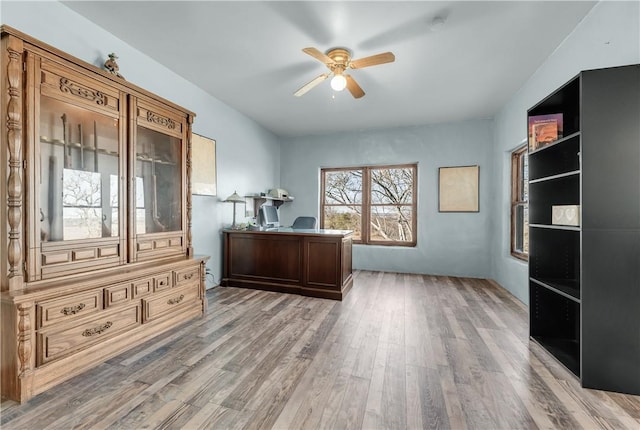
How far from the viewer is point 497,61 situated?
A: 3.09m

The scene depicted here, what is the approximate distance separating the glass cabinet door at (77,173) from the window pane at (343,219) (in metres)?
4.25

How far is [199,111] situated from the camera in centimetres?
388

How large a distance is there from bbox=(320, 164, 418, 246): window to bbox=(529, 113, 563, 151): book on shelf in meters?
3.02

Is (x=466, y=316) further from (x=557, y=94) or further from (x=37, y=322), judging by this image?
(x=37, y=322)

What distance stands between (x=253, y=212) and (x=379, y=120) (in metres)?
2.89

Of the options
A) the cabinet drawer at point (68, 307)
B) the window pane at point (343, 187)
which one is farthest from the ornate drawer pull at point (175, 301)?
the window pane at point (343, 187)

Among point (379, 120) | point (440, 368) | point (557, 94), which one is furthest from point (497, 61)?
point (440, 368)

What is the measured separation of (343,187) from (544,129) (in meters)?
3.96

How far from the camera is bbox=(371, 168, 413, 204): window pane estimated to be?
→ 5.60m

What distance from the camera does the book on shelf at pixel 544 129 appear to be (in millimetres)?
2318

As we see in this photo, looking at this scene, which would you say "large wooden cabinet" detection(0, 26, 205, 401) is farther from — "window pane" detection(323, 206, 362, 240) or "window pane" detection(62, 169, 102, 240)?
"window pane" detection(323, 206, 362, 240)

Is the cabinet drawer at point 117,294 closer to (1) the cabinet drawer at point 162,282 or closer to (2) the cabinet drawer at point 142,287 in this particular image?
(2) the cabinet drawer at point 142,287

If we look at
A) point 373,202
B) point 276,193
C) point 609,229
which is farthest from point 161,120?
point 373,202

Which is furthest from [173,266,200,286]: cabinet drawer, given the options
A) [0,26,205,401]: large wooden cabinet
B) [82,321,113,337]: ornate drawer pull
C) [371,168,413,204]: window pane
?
[371,168,413,204]: window pane
